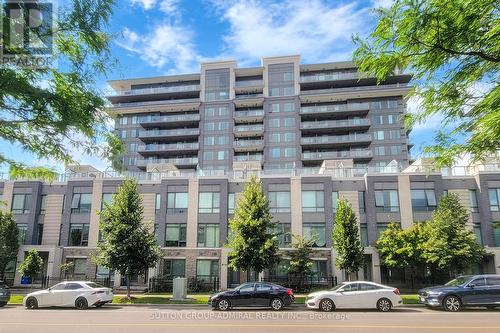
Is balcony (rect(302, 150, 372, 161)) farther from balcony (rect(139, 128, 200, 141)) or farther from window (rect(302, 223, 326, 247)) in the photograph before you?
window (rect(302, 223, 326, 247))

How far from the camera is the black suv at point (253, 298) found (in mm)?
19281

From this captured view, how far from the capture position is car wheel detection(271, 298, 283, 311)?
763 inches

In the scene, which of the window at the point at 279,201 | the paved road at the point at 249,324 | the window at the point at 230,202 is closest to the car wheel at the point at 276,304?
the paved road at the point at 249,324

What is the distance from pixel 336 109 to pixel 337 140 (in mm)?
6205

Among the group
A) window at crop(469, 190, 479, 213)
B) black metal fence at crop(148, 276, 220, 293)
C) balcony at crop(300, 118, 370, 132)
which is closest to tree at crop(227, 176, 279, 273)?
black metal fence at crop(148, 276, 220, 293)

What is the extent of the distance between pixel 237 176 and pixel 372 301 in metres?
22.7

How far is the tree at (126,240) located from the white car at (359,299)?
1288 centimetres

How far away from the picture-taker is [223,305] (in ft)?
63.1

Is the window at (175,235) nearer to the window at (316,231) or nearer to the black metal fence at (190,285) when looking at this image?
the black metal fence at (190,285)

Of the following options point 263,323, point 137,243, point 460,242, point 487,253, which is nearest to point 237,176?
point 137,243

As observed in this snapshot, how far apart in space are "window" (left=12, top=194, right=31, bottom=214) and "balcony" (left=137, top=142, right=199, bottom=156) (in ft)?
116

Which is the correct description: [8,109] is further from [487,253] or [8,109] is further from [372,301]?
[487,253]

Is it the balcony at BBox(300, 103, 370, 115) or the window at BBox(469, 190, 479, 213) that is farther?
the balcony at BBox(300, 103, 370, 115)

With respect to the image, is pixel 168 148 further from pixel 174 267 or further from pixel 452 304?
pixel 452 304
